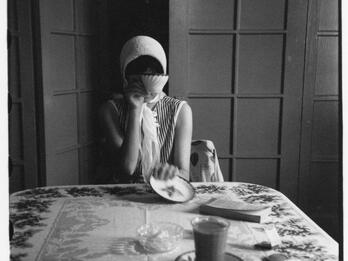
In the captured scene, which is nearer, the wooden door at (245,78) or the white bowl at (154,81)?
the white bowl at (154,81)

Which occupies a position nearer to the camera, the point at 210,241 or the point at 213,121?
the point at 210,241

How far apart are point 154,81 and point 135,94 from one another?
200mm

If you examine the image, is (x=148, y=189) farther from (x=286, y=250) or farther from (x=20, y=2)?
(x=20, y=2)

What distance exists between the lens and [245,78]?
2.67 meters

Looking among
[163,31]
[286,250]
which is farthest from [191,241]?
[163,31]

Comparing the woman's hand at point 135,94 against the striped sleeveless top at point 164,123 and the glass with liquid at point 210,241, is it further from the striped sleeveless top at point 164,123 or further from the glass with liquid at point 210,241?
the glass with liquid at point 210,241

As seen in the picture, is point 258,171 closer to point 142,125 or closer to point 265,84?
point 265,84

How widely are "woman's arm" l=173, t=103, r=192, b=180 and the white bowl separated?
28 cm

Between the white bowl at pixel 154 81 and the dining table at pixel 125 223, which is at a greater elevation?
the white bowl at pixel 154 81

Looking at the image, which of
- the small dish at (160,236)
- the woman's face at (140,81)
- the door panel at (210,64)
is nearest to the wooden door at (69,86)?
the door panel at (210,64)

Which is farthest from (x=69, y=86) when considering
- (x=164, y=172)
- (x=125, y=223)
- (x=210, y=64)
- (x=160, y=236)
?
(x=160, y=236)

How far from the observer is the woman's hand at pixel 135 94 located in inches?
68.4

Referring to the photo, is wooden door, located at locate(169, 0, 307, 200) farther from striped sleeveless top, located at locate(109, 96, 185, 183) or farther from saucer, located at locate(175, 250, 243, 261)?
saucer, located at locate(175, 250, 243, 261)

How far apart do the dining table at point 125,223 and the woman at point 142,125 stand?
296 mm
